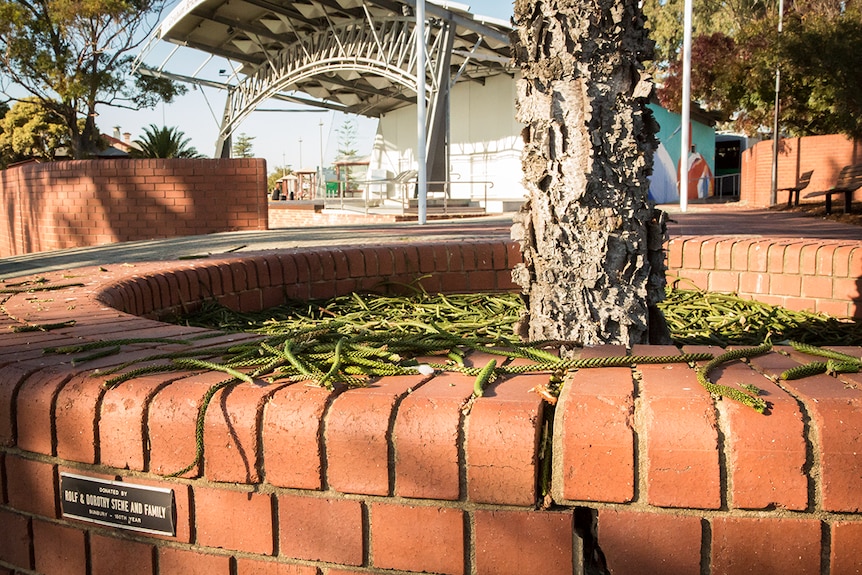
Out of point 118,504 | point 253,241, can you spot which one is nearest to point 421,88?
point 253,241

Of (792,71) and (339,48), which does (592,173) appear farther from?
(339,48)

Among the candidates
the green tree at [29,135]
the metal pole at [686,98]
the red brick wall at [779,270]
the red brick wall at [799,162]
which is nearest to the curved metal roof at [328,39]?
the metal pole at [686,98]

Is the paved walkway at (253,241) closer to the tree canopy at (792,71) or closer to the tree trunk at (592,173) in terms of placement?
the tree trunk at (592,173)

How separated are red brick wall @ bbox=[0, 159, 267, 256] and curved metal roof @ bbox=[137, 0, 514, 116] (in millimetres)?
10583

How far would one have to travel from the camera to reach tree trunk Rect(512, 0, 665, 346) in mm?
2344

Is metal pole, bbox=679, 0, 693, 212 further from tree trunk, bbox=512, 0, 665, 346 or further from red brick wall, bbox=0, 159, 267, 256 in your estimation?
tree trunk, bbox=512, 0, 665, 346

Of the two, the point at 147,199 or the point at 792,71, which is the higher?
the point at 792,71

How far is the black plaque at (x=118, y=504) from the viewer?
157 cm

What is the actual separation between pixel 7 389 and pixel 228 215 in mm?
10028

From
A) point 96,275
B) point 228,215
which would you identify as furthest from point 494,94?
point 96,275

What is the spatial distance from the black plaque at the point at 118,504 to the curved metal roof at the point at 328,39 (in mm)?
19688

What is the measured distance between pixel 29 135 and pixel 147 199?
29.5 meters

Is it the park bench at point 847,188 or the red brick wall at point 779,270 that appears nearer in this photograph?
the red brick wall at point 779,270

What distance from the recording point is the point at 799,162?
24.3 meters
